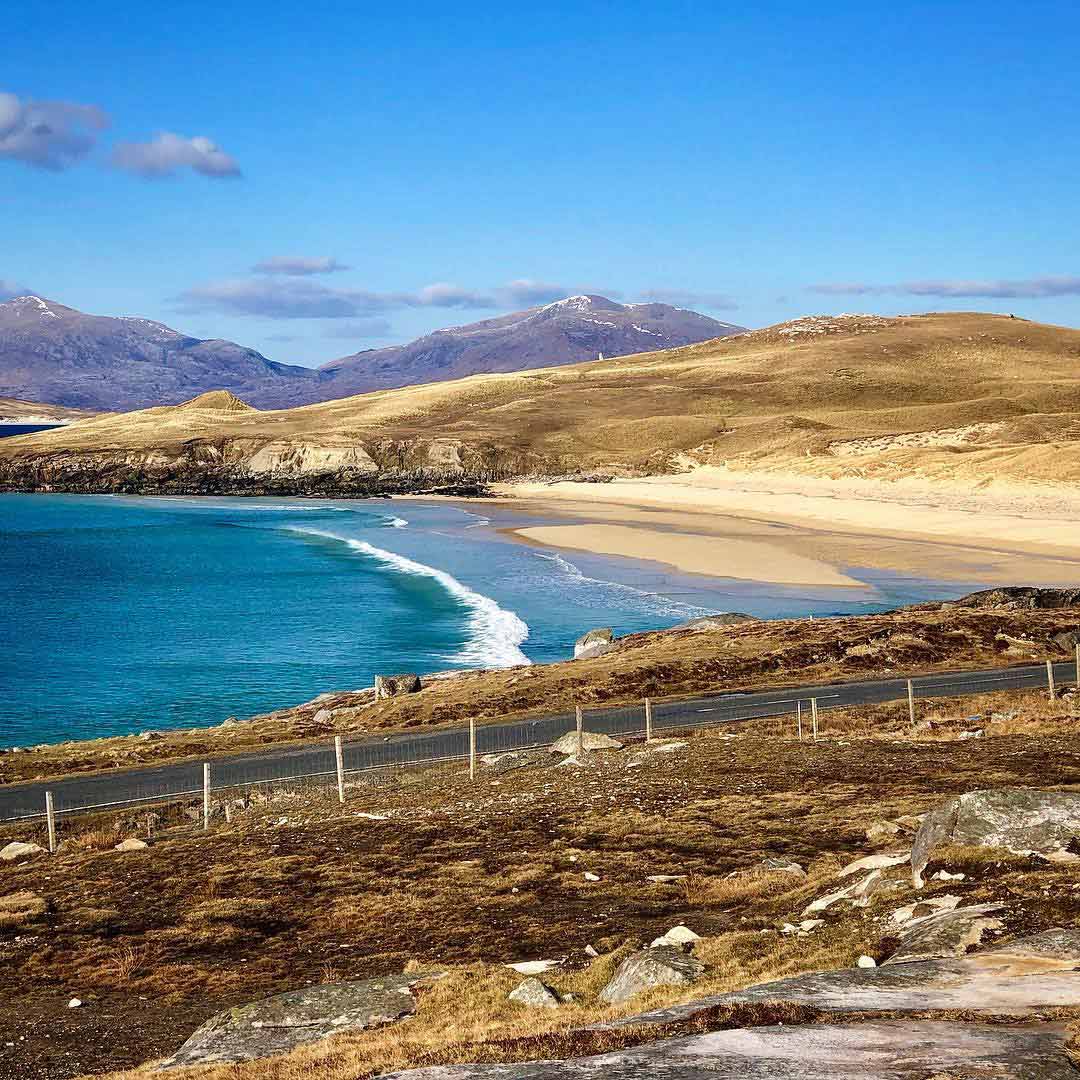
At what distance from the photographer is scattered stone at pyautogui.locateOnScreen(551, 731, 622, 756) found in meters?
31.3

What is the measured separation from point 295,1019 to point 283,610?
56.5 meters

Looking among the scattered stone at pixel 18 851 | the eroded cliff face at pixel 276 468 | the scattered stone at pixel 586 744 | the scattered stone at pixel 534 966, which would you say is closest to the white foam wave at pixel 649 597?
the scattered stone at pixel 586 744

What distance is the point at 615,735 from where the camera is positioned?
112 feet

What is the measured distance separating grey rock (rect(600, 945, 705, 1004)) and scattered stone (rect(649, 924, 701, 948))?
968 millimetres

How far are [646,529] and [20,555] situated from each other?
55.9m

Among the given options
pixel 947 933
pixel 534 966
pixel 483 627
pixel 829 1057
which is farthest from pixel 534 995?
pixel 483 627

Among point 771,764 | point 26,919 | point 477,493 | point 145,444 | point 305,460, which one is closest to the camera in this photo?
point 26,919

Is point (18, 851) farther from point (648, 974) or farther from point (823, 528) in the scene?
point (823, 528)

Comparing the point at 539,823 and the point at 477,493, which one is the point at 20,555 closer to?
the point at 477,493

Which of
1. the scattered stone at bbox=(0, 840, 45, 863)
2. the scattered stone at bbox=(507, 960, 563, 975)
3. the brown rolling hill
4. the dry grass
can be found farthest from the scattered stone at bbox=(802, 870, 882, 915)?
the brown rolling hill

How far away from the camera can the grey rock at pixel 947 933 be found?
13688 millimetres

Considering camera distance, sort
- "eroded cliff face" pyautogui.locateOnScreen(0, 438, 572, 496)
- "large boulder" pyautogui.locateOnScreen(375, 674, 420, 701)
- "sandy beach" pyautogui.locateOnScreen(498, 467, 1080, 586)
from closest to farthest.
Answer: "large boulder" pyautogui.locateOnScreen(375, 674, 420, 701)
"sandy beach" pyautogui.locateOnScreen(498, 467, 1080, 586)
"eroded cliff face" pyautogui.locateOnScreen(0, 438, 572, 496)

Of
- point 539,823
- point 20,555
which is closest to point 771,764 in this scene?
point 539,823

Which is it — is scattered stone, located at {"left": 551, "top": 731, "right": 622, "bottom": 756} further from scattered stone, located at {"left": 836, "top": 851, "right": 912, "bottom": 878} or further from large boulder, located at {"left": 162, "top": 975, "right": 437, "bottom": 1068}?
large boulder, located at {"left": 162, "top": 975, "right": 437, "bottom": 1068}
